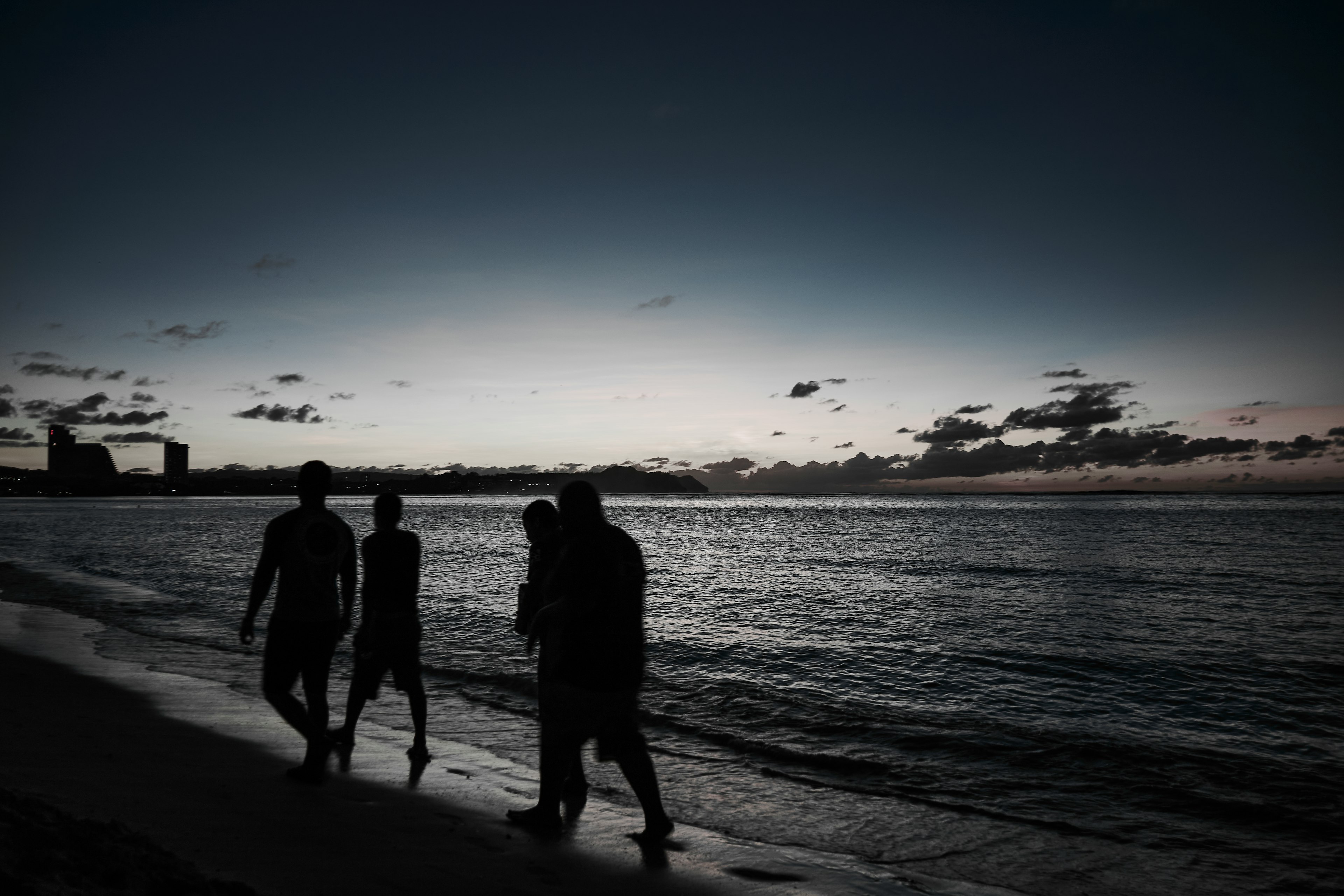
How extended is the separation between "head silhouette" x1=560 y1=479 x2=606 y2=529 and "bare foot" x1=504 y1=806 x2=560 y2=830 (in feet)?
7.04

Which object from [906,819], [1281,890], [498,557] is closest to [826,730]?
[906,819]

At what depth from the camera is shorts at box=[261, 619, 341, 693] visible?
5270mm

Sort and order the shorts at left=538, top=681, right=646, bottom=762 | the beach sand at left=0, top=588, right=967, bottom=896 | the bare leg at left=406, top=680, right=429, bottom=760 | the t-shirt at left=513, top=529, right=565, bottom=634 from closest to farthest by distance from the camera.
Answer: the beach sand at left=0, top=588, right=967, bottom=896, the shorts at left=538, top=681, right=646, bottom=762, the t-shirt at left=513, top=529, right=565, bottom=634, the bare leg at left=406, top=680, right=429, bottom=760

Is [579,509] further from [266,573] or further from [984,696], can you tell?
[984,696]

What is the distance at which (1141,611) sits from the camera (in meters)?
20.1

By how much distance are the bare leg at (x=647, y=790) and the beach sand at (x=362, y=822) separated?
4.8 inches

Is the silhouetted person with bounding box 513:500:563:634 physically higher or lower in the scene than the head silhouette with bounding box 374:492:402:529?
lower

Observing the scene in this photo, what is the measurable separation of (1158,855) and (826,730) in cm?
378

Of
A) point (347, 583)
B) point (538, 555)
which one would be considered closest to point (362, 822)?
point (347, 583)

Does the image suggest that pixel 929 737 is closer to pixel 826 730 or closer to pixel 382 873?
pixel 826 730

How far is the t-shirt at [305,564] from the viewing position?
17.2 ft

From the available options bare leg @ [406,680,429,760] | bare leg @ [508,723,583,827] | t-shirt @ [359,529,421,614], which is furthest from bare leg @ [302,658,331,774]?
bare leg @ [508,723,583,827]

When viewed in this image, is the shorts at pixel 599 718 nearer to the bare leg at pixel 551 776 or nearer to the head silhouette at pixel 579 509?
the bare leg at pixel 551 776

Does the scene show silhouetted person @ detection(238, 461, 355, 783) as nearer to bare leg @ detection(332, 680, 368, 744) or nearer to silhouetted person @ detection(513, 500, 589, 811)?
bare leg @ detection(332, 680, 368, 744)
